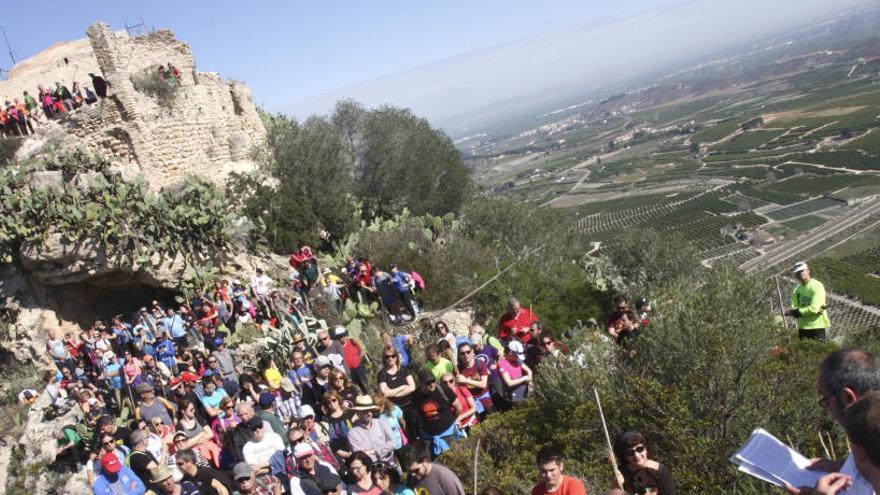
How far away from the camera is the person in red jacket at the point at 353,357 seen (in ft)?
28.1

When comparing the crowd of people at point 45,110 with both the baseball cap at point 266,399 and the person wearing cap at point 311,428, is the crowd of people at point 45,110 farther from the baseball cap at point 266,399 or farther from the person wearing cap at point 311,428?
the person wearing cap at point 311,428

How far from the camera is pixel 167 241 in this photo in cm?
1405

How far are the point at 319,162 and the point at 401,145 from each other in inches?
A: 249

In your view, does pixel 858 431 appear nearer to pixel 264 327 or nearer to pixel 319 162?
pixel 264 327

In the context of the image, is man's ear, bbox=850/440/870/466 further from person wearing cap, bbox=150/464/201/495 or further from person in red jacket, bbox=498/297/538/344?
person in red jacket, bbox=498/297/538/344

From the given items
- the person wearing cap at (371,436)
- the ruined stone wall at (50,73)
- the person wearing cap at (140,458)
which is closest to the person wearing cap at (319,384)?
the person wearing cap at (371,436)

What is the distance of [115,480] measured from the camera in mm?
6254

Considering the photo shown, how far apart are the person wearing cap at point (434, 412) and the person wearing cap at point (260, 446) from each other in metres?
1.62

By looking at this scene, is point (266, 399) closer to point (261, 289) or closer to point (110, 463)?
point (110, 463)

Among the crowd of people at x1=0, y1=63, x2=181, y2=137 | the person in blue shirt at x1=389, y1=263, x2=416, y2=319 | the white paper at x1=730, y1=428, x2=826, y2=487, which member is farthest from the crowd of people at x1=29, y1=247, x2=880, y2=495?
the crowd of people at x1=0, y1=63, x2=181, y2=137

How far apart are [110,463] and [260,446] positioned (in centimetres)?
157

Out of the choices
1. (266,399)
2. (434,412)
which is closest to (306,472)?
(434,412)

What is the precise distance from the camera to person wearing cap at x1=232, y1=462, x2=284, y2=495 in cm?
533

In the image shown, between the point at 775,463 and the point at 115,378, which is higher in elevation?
the point at 775,463
